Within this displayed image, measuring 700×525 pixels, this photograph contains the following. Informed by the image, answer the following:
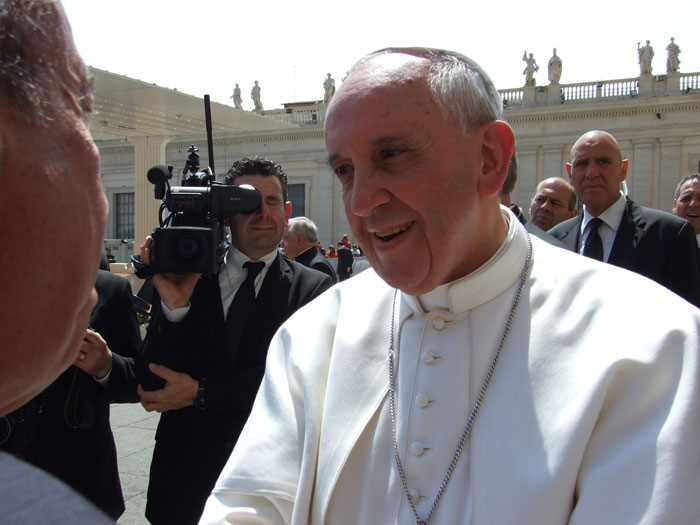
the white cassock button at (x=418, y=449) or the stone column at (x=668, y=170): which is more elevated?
the stone column at (x=668, y=170)

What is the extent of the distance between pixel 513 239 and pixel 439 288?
9.9 inches

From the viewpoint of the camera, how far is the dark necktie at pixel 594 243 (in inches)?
A: 179

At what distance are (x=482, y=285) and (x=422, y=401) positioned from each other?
35cm

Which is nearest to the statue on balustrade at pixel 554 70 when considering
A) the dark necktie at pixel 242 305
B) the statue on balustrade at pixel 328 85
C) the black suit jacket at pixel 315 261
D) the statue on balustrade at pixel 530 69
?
the statue on balustrade at pixel 530 69

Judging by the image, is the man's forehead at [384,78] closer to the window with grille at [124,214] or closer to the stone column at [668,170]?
the stone column at [668,170]

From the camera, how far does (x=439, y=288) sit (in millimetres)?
1770

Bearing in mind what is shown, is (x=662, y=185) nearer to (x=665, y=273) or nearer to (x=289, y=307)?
(x=665, y=273)

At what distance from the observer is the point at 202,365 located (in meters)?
3.13

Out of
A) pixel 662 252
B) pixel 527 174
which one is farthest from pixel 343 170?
pixel 527 174

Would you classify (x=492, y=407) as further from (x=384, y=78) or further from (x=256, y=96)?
(x=256, y=96)

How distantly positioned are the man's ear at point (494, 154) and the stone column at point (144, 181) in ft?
52.8

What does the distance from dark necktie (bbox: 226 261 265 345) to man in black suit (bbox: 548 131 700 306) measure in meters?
2.36

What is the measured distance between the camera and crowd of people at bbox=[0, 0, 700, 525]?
73 cm

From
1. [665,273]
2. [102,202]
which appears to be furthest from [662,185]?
[102,202]
